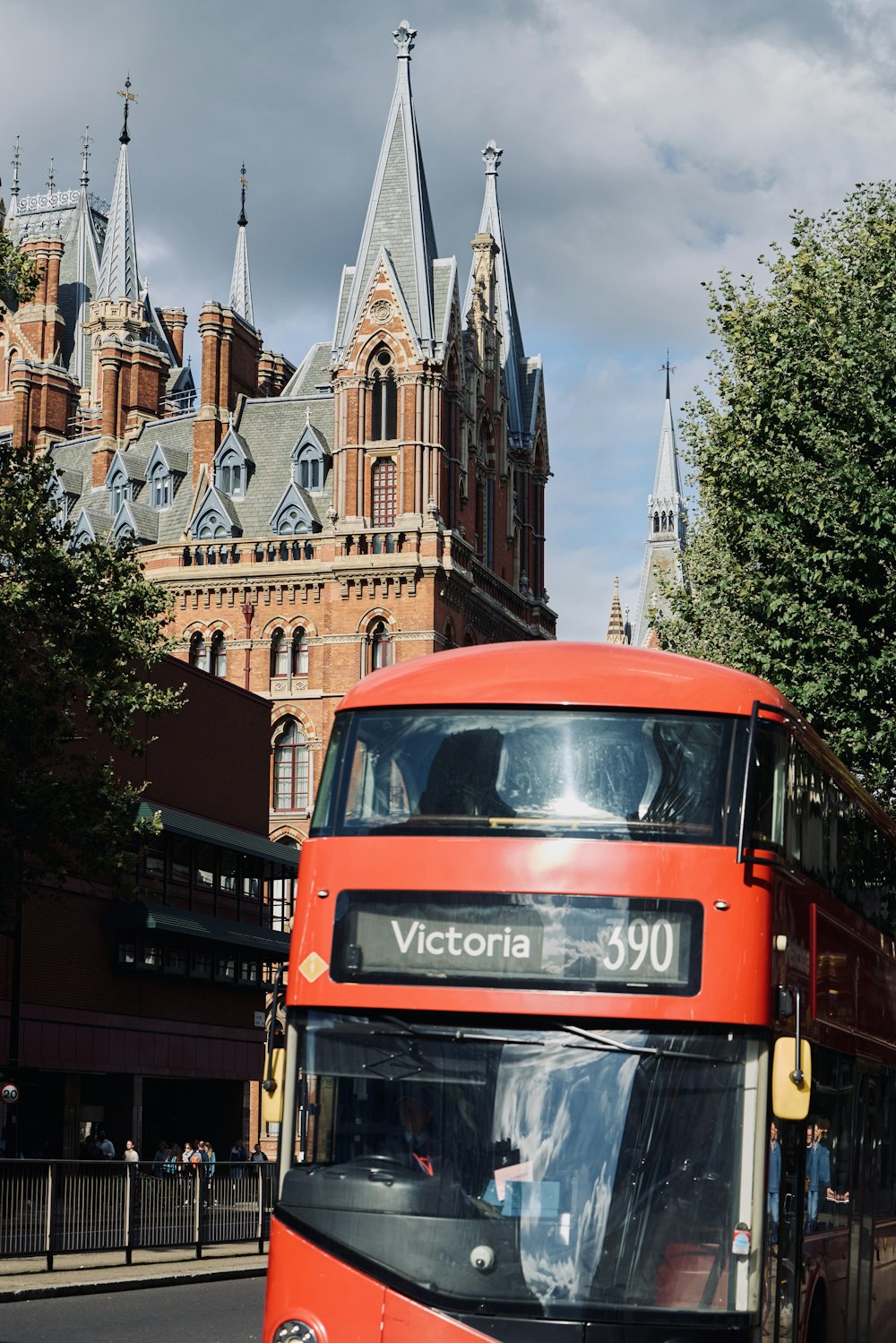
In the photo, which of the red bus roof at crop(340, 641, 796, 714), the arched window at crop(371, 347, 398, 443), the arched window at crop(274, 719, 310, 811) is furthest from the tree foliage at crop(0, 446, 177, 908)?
the arched window at crop(371, 347, 398, 443)

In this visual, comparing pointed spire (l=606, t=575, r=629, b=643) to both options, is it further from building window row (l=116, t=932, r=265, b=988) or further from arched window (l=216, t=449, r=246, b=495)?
building window row (l=116, t=932, r=265, b=988)

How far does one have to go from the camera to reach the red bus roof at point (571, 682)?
33.6 feet

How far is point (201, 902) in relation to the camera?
44719 millimetres

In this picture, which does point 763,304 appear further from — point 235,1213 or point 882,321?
point 235,1213

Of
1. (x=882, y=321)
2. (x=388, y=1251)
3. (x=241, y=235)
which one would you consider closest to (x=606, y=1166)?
(x=388, y=1251)

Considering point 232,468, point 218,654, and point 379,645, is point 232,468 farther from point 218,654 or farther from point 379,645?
point 379,645

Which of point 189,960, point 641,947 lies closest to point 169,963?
point 189,960

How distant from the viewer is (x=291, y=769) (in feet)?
234

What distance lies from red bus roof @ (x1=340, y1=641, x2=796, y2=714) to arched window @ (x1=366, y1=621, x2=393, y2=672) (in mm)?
59494

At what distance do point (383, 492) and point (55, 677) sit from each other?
43.7m

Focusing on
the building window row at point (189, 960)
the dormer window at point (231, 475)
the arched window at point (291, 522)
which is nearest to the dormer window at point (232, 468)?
the dormer window at point (231, 475)

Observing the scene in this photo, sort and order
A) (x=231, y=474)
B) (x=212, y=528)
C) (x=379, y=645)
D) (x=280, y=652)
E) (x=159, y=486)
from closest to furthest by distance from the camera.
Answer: (x=379, y=645), (x=280, y=652), (x=212, y=528), (x=231, y=474), (x=159, y=486)

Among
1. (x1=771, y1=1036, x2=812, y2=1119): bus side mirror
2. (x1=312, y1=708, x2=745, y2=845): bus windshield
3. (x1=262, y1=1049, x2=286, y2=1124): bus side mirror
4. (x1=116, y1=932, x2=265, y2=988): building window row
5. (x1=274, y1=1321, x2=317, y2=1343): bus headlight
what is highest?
(x1=312, y1=708, x2=745, y2=845): bus windshield

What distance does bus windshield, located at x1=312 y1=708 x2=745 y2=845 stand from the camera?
9766 mm
